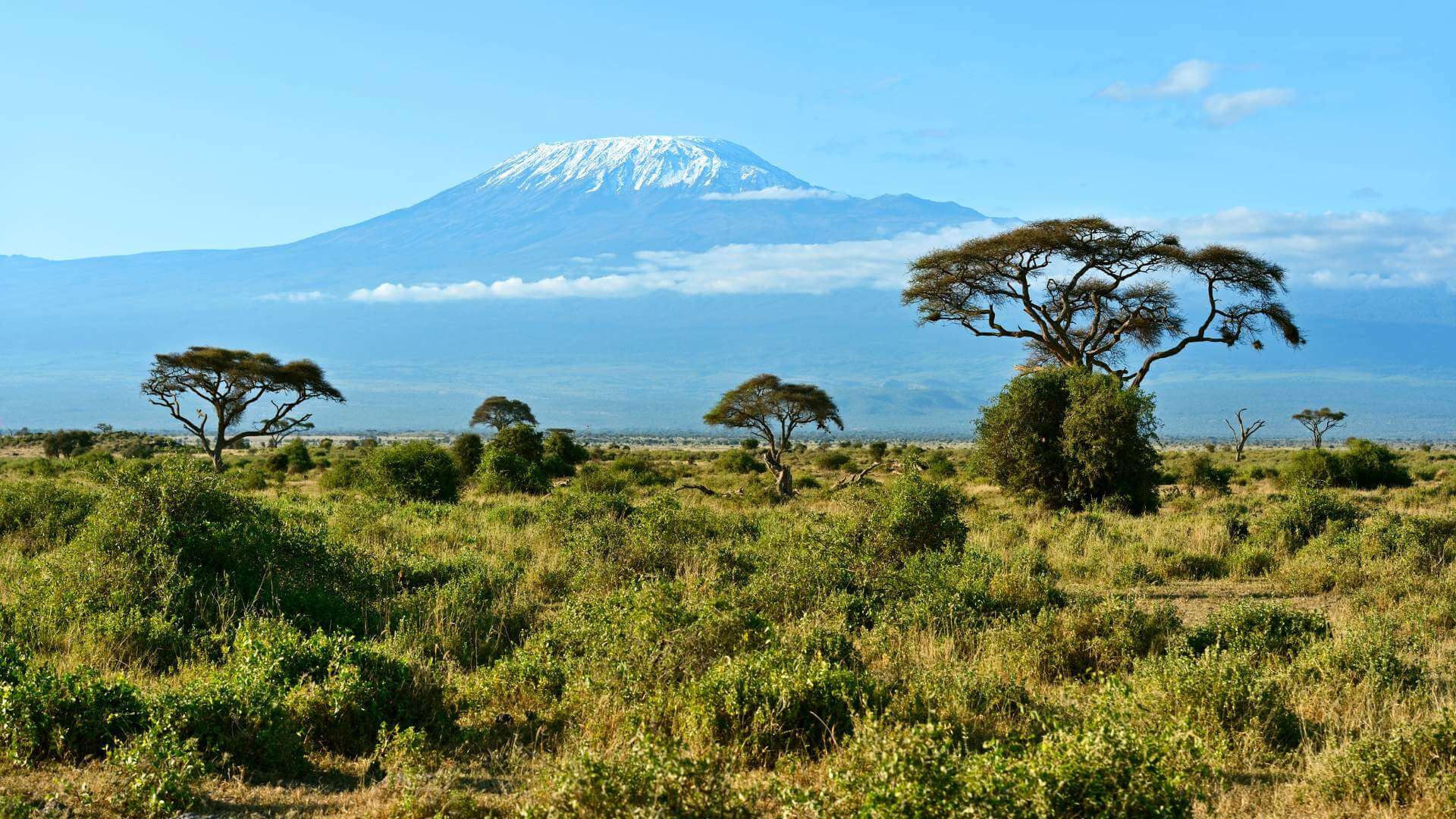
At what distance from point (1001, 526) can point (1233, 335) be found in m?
16.0

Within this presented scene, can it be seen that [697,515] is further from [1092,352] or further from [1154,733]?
[1092,352]

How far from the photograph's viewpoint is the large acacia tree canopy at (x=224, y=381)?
36.2 m

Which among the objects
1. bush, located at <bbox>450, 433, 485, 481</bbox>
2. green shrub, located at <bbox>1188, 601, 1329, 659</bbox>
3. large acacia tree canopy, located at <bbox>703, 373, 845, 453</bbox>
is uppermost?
large acacia tree canopy, located at <bbox>703, 373, 845, 453</bbox>

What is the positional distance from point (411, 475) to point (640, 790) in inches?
753

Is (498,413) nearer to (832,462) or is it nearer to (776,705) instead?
(832,462)

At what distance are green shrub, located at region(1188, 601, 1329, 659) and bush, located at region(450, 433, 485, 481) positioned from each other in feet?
76.9

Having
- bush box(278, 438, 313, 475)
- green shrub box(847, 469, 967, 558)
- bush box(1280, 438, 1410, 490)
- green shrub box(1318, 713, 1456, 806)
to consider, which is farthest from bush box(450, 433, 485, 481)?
green shrub box(1318, 713, 1456, 806)

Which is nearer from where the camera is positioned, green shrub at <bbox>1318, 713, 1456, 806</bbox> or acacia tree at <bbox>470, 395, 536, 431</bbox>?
green shrub at <bbox>1318, 713, 1456, 806</bbox>

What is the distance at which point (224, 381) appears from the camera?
36.9m

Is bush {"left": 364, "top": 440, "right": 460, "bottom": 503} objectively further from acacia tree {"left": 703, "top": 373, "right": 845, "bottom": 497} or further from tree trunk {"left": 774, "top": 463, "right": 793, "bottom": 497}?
acacia tree {"left": 703, "top": 373, "right": 845, "bottom": 497}

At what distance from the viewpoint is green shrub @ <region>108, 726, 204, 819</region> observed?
4539 mm

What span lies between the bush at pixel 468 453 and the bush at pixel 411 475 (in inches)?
207

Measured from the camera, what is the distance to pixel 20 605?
7.65 m

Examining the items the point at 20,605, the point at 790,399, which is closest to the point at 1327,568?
the point at 20,605
